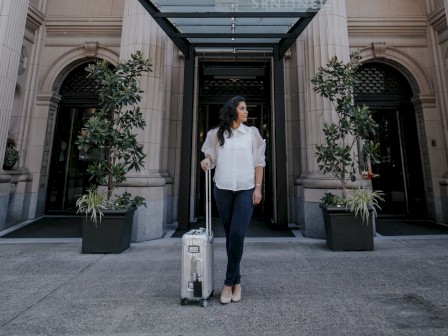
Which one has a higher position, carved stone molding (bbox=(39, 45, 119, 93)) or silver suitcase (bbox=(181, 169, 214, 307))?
carved stone molding (bbox=(39, 45, 119, 93))

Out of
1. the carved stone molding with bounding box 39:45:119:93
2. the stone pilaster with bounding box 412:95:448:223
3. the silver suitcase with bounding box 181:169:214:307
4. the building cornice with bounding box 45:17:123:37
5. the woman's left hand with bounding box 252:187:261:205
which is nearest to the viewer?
the silver suitcase with bounding box 181:169:214:307

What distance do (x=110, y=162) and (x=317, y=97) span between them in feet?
15.5

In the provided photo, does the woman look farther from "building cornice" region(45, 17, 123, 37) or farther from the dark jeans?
"building cornice" region(45, 17, 123, 37)

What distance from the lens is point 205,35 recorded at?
5.73 meters

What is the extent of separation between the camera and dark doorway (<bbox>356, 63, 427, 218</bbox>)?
26.1ft

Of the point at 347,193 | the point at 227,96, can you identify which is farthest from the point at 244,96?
the point at 347,193

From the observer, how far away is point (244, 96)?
803 centimetres

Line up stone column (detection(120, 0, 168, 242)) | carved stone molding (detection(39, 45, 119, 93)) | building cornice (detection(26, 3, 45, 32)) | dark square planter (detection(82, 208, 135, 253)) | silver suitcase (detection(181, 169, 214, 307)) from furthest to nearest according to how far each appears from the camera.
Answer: carved stone molding (detection(39, 45, 119, 93)) → building cornice (detection(26, 3, 45, 32)) → stone column (detection(120, 0, 168, 242)) → dark square planter (detection(82, 208, 135, 253)) → silver suitcase (detection(181, 169, 214, 307))

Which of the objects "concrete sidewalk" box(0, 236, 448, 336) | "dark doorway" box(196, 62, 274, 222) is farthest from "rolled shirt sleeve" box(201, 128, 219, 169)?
"dark doorway" box(196, 62, 274, 222)

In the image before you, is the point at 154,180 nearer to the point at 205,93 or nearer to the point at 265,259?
the point at 265,259

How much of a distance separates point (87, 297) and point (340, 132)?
5.00m

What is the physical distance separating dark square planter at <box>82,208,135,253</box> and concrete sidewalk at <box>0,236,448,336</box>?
227mm

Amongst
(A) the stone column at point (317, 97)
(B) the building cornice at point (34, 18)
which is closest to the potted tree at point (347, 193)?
(A) the stone column at point (317, 97)

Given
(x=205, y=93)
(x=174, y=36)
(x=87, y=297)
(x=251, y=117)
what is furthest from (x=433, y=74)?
(x=87, y=297)
